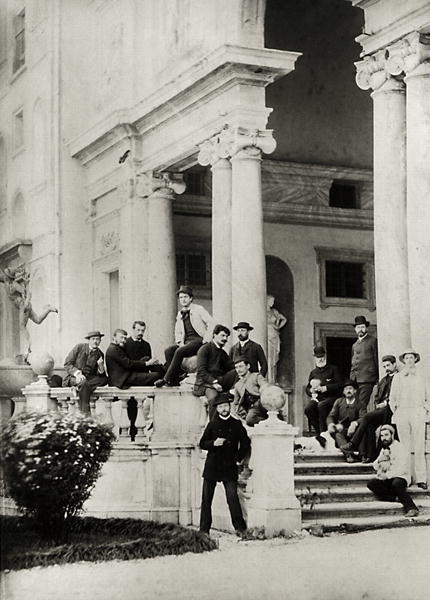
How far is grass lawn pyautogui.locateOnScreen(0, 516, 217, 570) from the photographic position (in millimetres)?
13422

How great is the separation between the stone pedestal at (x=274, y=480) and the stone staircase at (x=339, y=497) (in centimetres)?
36

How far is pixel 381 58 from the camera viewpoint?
62.1ft

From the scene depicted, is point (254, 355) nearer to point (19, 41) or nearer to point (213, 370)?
point (213, 370)

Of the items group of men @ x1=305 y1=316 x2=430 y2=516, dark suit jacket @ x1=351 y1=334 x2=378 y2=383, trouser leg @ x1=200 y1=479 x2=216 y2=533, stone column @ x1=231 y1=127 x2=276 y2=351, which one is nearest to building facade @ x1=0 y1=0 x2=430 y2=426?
stone column @ x1=231 y1=127 x2=276 y2=351

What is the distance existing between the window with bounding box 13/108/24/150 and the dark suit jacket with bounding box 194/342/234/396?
18.8 m

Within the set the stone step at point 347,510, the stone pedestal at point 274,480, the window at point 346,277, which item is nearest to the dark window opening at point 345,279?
the window at point 346,277

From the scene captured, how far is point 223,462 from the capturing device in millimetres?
15492

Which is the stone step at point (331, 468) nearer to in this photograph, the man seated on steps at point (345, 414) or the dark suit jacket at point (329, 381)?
the man seated on steps at point (345, 414)

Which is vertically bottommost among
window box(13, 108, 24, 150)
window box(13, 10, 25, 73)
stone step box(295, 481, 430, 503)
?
stone step box(295, 481, 430, 503)

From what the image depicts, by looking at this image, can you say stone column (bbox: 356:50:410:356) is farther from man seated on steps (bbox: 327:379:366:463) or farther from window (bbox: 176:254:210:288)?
window (bbox: 176:254:210:288)

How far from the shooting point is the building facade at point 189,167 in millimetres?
22891

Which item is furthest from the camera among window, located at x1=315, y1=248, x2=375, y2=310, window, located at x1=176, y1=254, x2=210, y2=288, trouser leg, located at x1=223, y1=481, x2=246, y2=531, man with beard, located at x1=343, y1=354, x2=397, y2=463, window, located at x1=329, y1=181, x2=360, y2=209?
window, located at x1=329, y1=181, x2=360, y2=209

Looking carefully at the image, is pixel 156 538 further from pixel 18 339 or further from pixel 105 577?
pixel 18 339

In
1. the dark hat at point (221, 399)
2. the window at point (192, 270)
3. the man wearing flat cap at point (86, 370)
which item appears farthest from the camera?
the window at point (192, 270)
